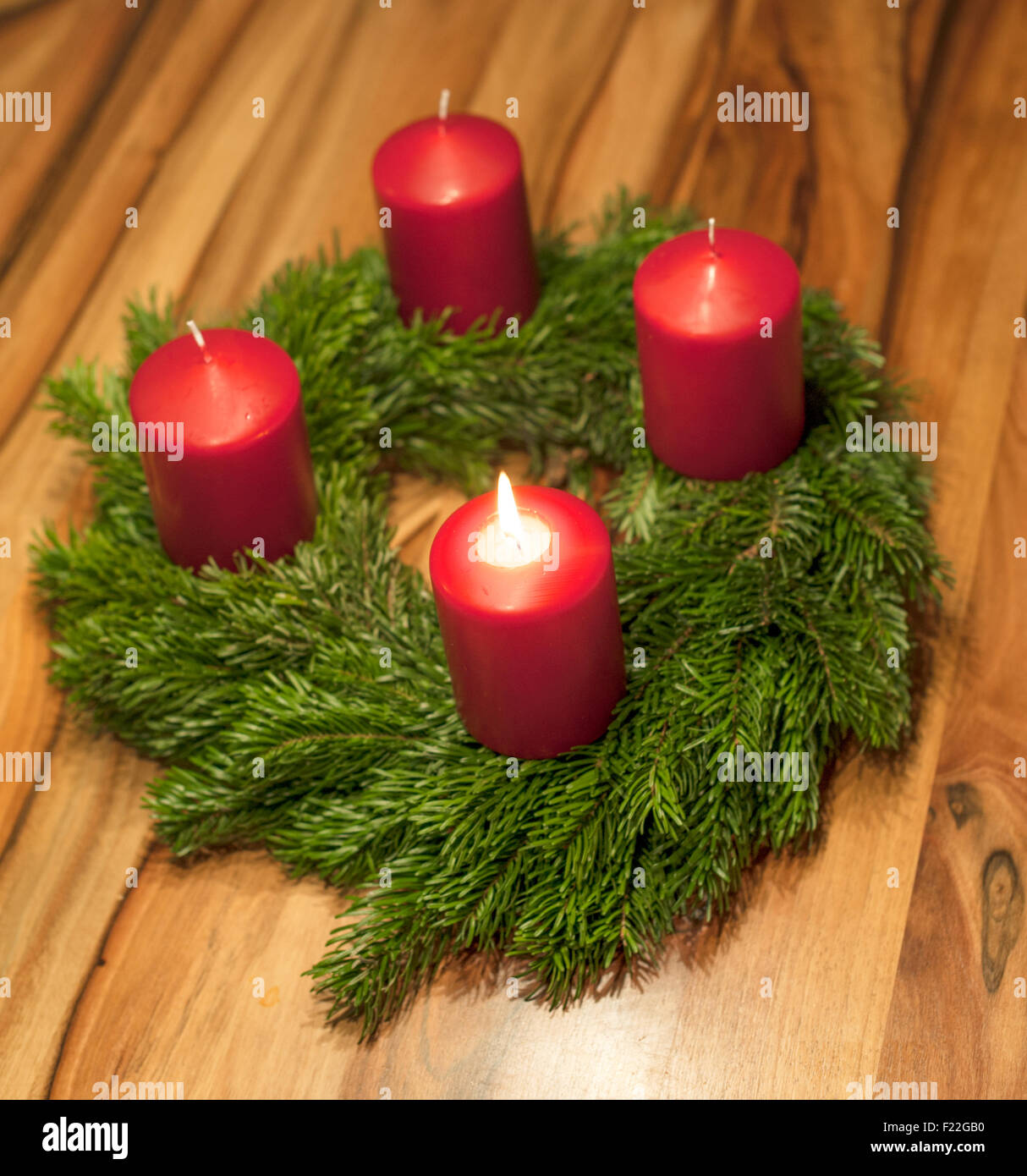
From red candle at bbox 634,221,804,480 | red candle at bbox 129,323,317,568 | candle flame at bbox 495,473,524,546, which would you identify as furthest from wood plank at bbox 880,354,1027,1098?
red candle at bbox 129,323,317,568

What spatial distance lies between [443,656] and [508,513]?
0.14 m

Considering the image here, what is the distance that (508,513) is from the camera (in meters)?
0.70

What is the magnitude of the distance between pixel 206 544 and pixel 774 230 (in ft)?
1.66

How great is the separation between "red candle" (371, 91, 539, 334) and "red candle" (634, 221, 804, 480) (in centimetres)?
13

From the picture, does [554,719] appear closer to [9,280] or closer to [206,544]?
[206,544]

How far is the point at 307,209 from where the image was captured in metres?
1.12

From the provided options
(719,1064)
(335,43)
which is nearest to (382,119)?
(335,43)

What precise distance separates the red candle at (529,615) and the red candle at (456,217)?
242mm

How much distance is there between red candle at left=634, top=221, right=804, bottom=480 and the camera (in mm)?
797
